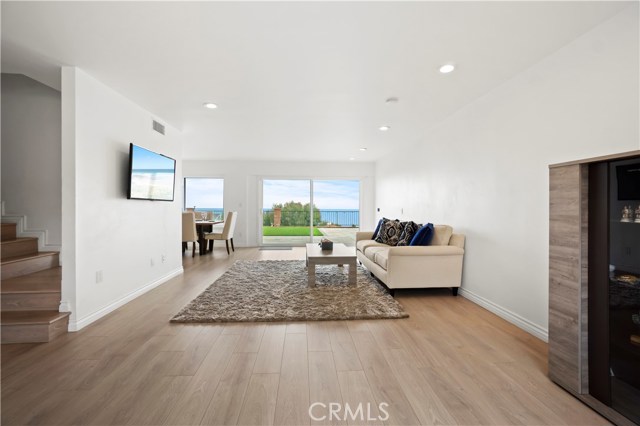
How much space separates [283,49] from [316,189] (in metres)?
5.94

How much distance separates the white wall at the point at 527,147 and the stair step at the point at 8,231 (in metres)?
5.16

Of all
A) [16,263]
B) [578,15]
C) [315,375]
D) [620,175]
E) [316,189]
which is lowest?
[315,375]

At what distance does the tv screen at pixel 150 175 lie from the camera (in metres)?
3.33

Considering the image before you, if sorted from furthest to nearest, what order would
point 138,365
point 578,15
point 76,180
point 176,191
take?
1. point 176,191
2. point 76,180
3. point 138,365
4. point 578,15

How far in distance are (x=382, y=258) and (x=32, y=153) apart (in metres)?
4.50

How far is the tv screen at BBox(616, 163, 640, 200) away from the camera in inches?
56.0

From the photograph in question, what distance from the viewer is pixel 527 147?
2.60m

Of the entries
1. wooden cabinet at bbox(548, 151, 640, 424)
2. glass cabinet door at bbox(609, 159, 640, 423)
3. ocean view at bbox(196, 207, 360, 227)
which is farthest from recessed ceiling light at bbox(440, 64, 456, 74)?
ocean view at bbox(196, 207, 360, 227)

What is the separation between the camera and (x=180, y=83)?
2.94 meters

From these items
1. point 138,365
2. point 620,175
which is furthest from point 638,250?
point 138,365

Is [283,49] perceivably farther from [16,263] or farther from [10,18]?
[16,263]

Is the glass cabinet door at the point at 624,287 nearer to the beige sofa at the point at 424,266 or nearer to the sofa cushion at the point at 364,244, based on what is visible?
the beige sofa at the point at 424,266

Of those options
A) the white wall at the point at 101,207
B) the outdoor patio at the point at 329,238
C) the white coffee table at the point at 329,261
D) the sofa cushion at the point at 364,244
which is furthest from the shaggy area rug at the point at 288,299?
the outdoor patio at the point at 329,238

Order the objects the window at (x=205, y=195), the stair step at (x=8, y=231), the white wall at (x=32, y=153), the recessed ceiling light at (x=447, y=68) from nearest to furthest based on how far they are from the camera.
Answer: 1. the recessed ceiling light at (x=447, y=68)
2. the stair step at (x=8, y=231)
3. the white wall at (x=32, y=153)
4. the window at (x=205, y=195)
